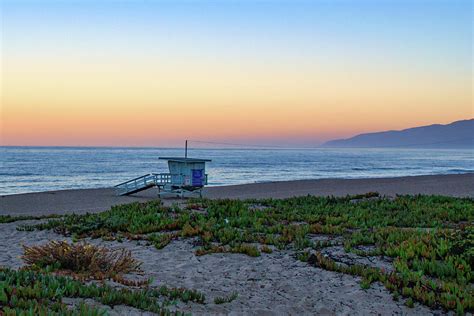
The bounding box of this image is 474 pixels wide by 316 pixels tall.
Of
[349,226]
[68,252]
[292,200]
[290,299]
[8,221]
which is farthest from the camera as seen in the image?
[292,200]

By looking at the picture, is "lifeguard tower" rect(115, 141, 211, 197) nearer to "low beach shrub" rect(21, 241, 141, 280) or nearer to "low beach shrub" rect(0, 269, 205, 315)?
"low beach shrub" rect(21, 241, 141, 280)

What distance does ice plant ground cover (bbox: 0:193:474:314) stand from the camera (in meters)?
8.53

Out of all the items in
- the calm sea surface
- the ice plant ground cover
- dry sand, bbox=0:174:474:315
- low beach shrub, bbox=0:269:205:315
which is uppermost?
low beach shrub, bbox=0:269:205:315

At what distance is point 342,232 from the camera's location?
41.4ft

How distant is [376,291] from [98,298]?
15.3ft

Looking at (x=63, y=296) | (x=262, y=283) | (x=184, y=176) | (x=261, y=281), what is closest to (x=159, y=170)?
(x=184, y=176)

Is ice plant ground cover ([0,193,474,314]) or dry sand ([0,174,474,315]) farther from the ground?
ice plant ground cover ([0,193,474,314])

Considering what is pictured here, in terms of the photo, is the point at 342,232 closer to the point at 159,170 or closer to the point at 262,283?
the point at 262,283

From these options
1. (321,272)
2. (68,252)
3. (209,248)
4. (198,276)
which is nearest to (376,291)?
(321,272)

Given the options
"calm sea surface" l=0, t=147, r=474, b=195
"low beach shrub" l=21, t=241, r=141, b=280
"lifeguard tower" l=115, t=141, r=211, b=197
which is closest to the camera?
"low beach shrub" l=21, t=241, r=141, b=280

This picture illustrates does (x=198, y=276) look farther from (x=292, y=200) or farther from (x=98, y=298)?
(x=292, y=200)

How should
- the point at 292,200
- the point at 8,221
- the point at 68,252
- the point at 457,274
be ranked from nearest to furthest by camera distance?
the point at 457,274, the point at 68,252, the point at 8,221, the point at 292,200

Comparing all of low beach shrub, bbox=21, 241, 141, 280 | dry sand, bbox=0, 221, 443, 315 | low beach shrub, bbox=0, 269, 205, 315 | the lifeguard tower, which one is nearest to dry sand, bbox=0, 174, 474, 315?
dry sand, bbox=0, 221, 443, 315

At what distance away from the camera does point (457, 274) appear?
8680 millimetres
